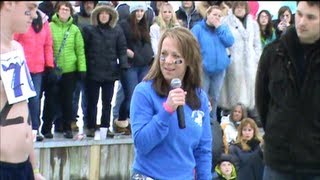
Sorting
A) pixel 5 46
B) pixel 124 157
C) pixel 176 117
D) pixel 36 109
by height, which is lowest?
pixel 124 157

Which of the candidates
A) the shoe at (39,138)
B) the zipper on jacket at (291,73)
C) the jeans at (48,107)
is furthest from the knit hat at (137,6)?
the zipper on jacket at (291,73)

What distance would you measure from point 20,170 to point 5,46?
71 cm

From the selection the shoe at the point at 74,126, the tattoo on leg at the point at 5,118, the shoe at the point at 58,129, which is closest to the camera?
the tattoo on leg at the point at 5,118

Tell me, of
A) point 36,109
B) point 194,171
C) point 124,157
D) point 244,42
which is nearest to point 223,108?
point 244,42

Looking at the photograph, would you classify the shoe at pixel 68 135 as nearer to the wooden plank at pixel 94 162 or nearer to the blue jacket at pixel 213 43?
the wooden plank at pixel 94 162

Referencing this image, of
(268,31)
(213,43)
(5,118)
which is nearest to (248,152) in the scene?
(213,43)

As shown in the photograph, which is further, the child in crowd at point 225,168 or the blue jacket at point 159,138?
the child in crowd at point 225,168

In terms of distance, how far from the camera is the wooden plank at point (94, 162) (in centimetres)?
1044

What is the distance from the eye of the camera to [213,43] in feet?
36.6

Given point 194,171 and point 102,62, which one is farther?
point 102,62

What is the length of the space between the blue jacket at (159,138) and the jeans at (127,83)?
5.49 meters

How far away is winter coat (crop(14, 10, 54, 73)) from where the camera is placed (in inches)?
379

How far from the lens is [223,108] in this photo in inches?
459

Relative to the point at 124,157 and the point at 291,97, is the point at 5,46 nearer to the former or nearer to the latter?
the point at 291,97
